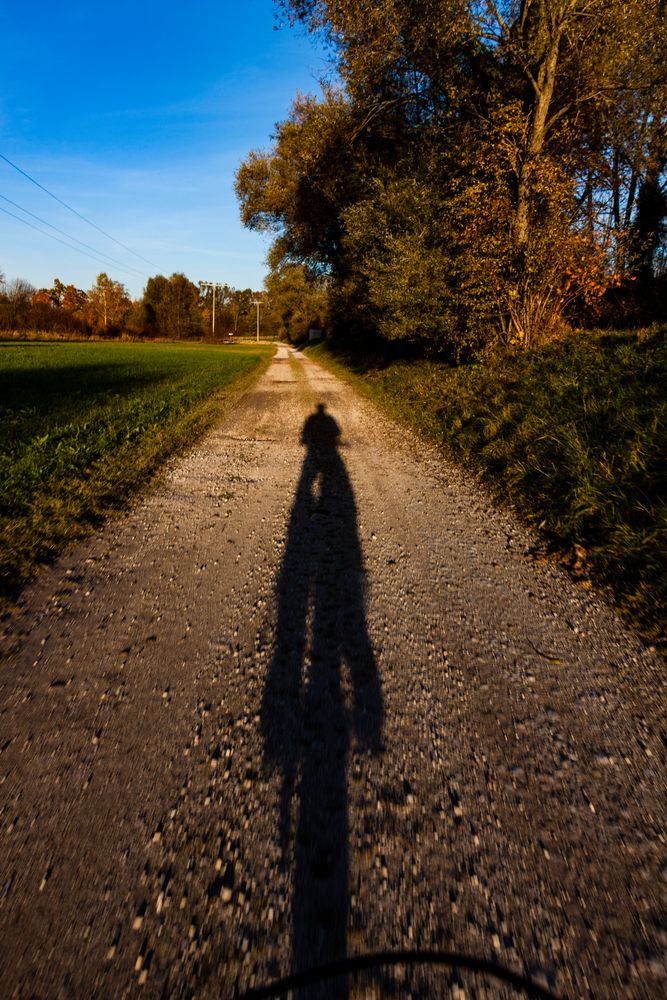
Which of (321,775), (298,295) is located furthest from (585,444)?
(298,295)

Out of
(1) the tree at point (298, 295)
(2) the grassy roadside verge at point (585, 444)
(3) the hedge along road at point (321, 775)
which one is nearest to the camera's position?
(3) the hedge along road at point (321, 775)

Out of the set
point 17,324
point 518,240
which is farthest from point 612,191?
point 17,324

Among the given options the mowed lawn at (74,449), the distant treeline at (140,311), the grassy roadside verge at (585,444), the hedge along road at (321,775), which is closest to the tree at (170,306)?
the distant treeline at (140,311)

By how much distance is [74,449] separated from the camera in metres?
6.17

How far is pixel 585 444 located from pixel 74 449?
270 inches

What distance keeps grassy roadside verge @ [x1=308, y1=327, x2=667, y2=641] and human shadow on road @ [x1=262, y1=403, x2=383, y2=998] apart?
2.04 meters

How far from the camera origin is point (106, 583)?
10.9 feet

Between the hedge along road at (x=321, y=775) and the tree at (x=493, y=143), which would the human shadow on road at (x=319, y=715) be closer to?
the hedge along road at (x=321, y=775)

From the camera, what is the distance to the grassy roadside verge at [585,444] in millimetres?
3558

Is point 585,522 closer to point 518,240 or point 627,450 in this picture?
point 627,450

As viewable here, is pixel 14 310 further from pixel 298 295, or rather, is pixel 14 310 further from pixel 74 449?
pixel 74 449

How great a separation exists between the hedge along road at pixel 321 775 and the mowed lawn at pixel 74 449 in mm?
578

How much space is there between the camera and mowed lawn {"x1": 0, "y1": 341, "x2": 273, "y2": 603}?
3977 mm

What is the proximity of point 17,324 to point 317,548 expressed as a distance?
71089 mm
